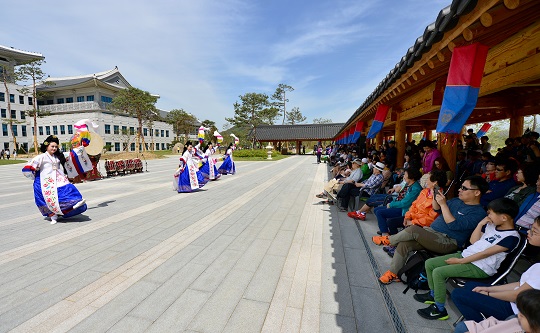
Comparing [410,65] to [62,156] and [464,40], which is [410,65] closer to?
[464,40]

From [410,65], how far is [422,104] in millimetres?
2238

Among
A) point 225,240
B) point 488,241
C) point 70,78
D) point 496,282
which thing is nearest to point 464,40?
point 488,241

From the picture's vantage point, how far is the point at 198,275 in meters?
3.09

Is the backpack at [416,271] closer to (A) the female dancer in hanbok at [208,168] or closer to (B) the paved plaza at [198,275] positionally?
(B) the paved plaza at [198,275]

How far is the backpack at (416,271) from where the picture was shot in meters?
2.67

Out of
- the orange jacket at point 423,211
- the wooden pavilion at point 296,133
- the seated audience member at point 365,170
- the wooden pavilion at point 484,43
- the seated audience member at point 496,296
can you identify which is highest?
the wooden pavilion at point 296,133

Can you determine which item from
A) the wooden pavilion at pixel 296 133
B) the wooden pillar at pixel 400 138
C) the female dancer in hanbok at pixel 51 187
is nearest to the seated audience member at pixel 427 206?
the wooden pillar at pixel 400 138

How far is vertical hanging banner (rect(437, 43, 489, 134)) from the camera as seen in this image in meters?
2.56

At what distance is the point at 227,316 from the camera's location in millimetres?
2352

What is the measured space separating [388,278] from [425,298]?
0.40 meters

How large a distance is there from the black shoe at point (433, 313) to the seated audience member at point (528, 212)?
3.97ft

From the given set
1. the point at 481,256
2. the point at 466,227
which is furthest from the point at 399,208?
the point at 481,256

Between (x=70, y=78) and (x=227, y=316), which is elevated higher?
(x=70, y=78)


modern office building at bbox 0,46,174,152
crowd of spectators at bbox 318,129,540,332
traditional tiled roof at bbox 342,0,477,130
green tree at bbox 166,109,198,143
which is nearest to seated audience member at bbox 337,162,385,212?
crowd of spectators at bbox 318,129,540,332
